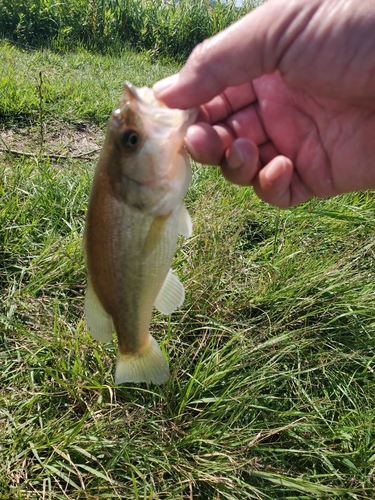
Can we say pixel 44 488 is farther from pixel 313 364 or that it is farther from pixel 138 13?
pixel 138 13

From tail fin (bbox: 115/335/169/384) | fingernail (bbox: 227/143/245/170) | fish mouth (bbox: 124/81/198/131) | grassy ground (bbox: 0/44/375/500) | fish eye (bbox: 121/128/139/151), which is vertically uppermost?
fish mouth (bbox: 124/81/198/131)

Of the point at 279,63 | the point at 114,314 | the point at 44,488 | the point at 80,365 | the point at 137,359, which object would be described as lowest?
the point at 44,488

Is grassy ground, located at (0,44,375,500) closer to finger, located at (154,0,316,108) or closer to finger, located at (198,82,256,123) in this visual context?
finger, located at (198,82,256,123)

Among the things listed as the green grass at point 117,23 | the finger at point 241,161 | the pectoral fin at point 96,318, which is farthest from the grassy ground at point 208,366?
the green grass at point 117,23

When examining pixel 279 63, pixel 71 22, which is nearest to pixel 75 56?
pixel 71 22

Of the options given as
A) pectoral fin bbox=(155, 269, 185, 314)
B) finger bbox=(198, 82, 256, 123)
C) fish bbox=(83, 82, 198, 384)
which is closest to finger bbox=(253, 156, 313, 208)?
finger bbox=(198, 82, 256, 123)

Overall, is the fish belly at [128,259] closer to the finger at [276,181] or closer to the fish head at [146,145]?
the fish head at [146,145]
